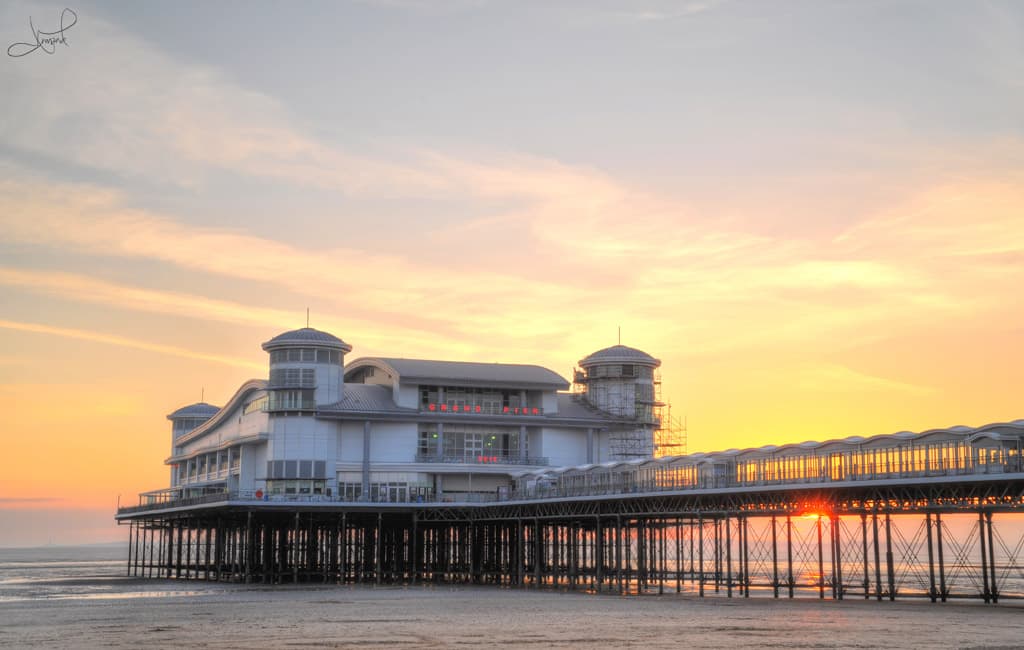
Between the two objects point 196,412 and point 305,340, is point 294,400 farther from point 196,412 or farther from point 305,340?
point 196,412

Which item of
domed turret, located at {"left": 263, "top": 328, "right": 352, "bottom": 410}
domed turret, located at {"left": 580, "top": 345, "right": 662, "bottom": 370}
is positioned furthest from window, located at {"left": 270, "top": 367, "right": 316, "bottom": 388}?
domed turret, located at {"left": 580, "top": 345, "right": 662, "bottom": 370}

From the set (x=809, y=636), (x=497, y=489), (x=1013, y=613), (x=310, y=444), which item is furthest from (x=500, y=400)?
(x=809, y=636)

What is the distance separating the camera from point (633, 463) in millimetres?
81125

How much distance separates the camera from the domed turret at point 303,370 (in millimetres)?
96375

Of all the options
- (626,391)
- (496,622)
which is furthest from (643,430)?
(496,622)

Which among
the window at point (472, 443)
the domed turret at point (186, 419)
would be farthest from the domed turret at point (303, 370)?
the domed turret at point (186, 419)

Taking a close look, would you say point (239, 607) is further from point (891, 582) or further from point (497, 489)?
point (497, 489)

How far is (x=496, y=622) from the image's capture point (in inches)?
1955

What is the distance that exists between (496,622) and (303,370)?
5024 centimetres

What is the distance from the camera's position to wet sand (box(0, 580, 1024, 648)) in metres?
41.0

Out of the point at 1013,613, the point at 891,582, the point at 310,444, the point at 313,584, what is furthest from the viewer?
the point at 310,444

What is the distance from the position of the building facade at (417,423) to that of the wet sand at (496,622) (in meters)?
27.4

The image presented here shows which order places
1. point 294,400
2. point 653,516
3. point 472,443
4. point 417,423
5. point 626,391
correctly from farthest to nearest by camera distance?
1. point 626,391
2. point 472,443
3. point 417,423
4. point 294,400
5. point 653,516

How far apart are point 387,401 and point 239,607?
135 ft
